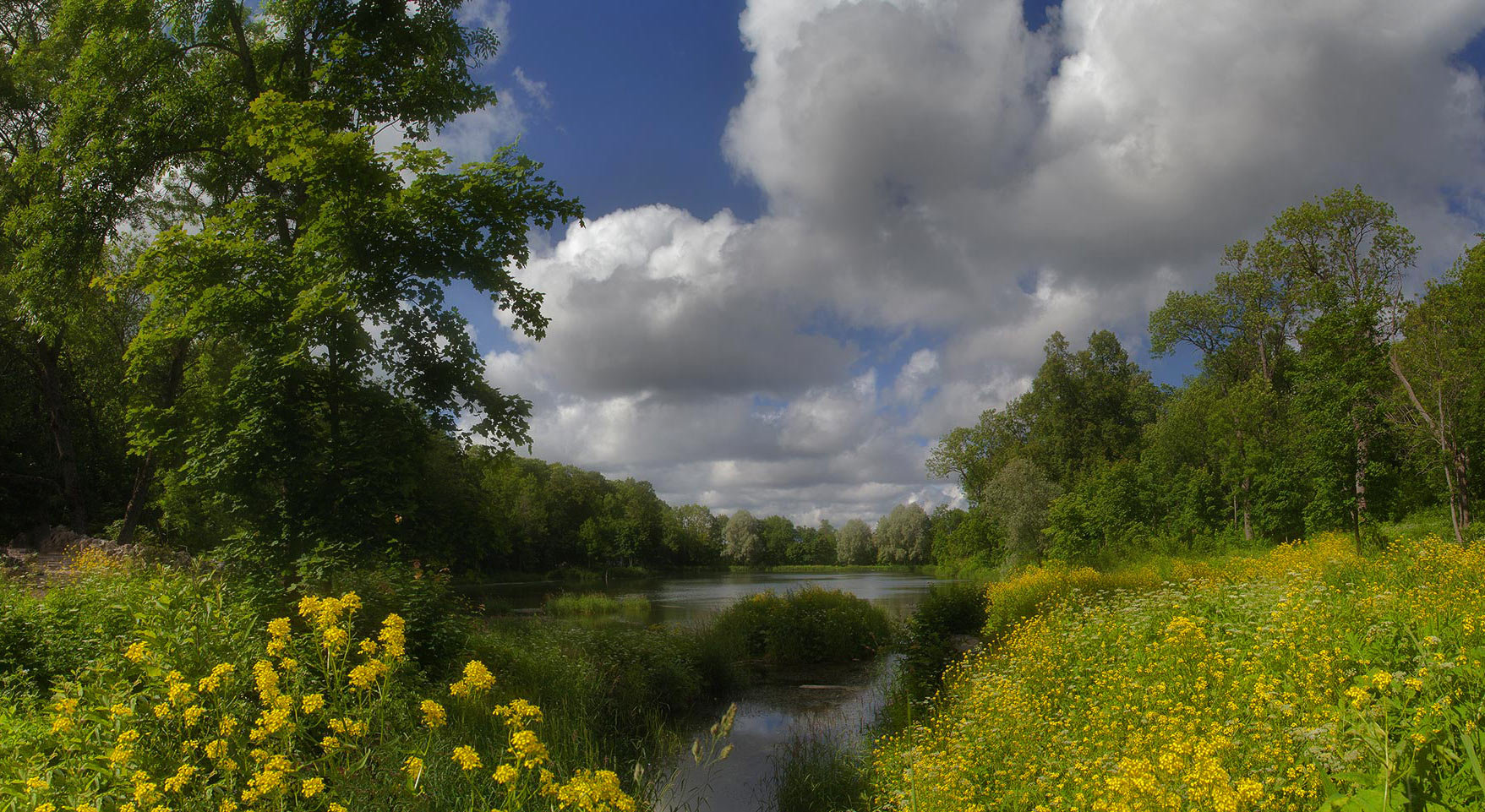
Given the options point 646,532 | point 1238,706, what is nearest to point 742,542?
point 646,532

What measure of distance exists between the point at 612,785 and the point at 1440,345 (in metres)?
26.5

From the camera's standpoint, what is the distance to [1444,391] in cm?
2052

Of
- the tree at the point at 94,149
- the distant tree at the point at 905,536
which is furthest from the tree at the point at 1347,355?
the distant tree at the point at 905,536

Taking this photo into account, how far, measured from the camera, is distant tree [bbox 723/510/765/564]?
275 feet

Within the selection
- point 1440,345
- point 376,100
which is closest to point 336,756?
point 376,100

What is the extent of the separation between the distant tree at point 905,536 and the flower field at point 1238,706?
61994 mm

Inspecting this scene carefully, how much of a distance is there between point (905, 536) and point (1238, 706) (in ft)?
222

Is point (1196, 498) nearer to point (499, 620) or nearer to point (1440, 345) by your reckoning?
point (1440, 345)

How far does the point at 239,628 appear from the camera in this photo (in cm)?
592

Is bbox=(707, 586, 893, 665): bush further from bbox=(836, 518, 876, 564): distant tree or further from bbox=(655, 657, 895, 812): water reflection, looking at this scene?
bbox=(836, 518, 876, 564): distant tree

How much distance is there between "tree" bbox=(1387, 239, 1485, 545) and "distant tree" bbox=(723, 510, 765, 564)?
66.5 metres

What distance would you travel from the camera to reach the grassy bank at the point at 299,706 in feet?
11.1

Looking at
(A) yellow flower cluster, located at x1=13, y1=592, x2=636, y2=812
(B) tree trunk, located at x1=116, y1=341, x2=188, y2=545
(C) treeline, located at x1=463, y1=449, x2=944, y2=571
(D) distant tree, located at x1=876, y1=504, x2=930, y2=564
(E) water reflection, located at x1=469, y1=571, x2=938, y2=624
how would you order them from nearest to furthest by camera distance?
(A) yellow flower cluster, located at x1=13, y1=592, x2=636, y2=812, (B) tree trunk, located at x1=116, y1=341, x2=188, y2=545, (E) water reflection, located at x1=469, y1=571, x2=938, y2=624, (C) treeline, located at x1=463, y1=449, x2=944, y2=571, (D) distant tree, located at x1=876, y1=504, x2=930, y2=564

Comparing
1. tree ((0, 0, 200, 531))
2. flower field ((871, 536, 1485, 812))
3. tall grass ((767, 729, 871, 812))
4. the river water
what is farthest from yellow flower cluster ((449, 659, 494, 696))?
tree ((0, 0, 200, 531))
